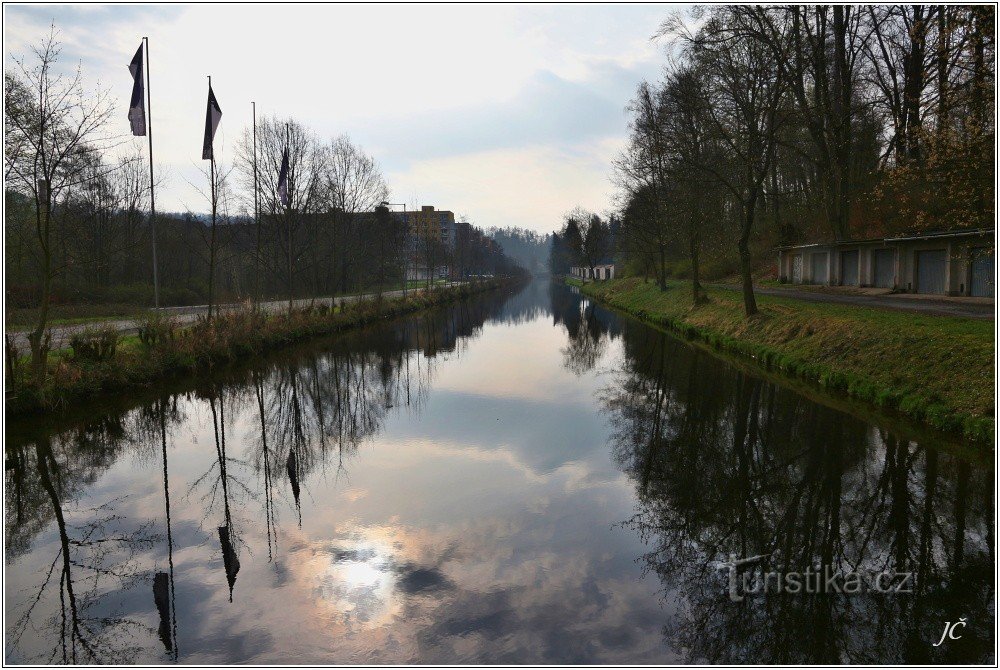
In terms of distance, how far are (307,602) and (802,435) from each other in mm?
8588

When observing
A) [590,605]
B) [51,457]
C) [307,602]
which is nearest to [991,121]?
[590,605]

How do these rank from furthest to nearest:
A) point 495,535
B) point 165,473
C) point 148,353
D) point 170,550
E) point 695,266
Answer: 1. point 695,266
2. point 148,353
3. point 165,473
4. point 495,535
5. point 170,550

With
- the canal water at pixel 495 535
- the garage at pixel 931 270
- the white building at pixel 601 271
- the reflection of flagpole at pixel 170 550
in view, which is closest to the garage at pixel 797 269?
the garage at pixel 931 270

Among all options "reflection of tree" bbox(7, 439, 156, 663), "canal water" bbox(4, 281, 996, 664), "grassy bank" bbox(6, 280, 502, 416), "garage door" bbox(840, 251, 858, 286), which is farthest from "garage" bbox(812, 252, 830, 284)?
"reflection of tree" bbox(7, 439, 156, 663)

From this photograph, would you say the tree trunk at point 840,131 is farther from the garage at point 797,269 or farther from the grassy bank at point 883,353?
the grassy bank at point 883,353

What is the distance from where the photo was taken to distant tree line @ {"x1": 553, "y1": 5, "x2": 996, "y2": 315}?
1314 centimetres

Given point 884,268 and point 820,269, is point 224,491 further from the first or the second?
point 820,269

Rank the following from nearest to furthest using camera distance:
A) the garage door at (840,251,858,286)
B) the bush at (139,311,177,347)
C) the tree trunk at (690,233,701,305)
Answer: the bush at (139,311,177,347) → the garage door at (840,251,858,286) → the tree trunk at (690,233,701,305)

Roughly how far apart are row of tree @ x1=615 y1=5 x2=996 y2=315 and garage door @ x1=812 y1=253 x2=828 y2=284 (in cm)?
173

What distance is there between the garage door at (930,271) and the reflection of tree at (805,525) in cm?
1513

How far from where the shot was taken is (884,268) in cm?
2770

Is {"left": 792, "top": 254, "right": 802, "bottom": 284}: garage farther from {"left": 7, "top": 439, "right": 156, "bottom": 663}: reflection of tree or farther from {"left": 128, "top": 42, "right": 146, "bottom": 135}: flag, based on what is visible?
{"left": 7, "top": 439, "right": 156, "bottom": 663}: reflection of tree

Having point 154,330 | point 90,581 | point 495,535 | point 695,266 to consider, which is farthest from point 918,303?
point 154,330

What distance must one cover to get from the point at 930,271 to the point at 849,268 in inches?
242
